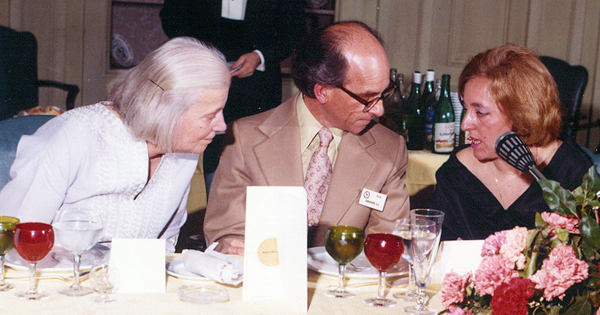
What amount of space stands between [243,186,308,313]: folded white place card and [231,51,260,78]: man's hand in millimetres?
1405

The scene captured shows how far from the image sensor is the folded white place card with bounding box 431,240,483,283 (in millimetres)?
1201

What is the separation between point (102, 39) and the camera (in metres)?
4.39

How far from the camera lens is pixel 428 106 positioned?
3.06m

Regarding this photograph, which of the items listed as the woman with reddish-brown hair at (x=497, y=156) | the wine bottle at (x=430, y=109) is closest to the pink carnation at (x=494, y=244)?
the woman with reddish-brown hair at (x=497, y=156)

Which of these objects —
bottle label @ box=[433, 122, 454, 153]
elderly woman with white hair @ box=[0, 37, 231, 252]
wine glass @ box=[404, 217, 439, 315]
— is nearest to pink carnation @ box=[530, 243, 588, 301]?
wine glass @ box=[404, 217, 439, 315]

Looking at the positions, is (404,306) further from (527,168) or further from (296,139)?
(296,139)

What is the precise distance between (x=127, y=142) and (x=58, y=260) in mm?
534

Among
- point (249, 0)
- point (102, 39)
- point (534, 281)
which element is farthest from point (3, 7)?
point (534, 281)

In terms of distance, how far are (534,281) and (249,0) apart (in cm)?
216

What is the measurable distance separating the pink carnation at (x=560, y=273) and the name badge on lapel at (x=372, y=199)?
99cm

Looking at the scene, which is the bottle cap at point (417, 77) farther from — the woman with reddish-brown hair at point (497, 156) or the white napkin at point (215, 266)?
the white napkin at point (215, 266)

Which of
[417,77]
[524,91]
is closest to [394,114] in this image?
[417,77]

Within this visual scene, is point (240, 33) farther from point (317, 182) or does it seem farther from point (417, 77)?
point (317, 182)

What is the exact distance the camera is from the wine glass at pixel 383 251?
3.83 ft
